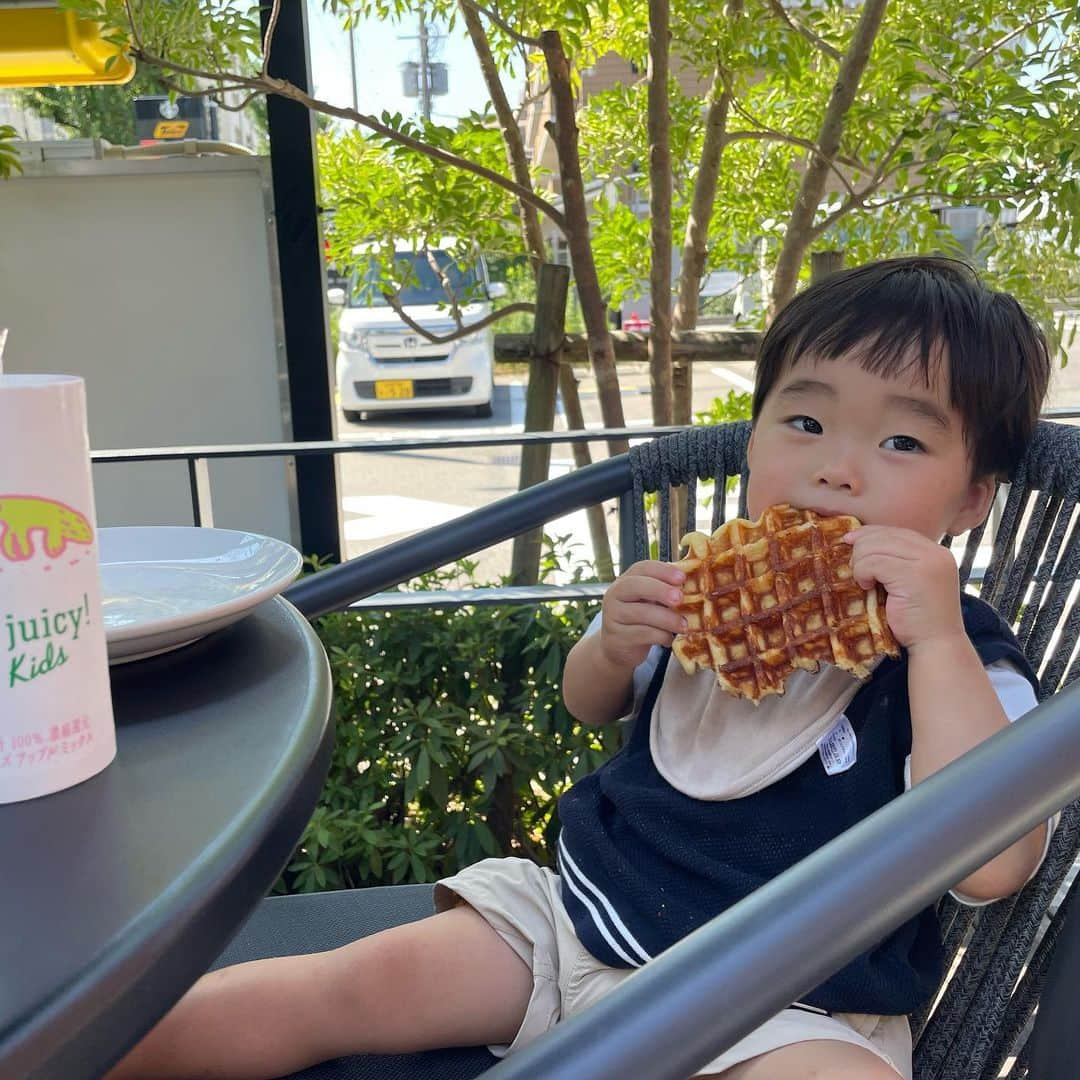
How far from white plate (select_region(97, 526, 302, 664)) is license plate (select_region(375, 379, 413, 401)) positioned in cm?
631

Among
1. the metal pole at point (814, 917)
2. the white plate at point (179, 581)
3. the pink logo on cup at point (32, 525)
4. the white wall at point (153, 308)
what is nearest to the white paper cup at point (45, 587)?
the pink logo on cup at point (32, 525)

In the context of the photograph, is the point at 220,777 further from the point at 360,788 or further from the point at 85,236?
the point at 85,236

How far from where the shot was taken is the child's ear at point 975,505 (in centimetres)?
124

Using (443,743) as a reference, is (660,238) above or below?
above

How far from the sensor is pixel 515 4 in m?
2.65

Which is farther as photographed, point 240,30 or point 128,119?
point 128,119

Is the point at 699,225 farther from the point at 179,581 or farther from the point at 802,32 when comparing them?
the point at 179,581

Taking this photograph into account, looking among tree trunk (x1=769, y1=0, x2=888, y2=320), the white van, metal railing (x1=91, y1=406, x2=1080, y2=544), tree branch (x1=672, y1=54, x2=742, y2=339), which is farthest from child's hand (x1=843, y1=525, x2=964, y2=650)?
the white van

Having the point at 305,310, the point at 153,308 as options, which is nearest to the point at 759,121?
the point at 305,310

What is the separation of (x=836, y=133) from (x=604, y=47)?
2.93 ft

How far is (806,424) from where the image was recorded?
3.90ft

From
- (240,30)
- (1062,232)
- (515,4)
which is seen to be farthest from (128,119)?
(1062,232)

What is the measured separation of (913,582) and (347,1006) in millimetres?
613

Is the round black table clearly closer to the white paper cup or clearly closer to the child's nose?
the white paper cup
